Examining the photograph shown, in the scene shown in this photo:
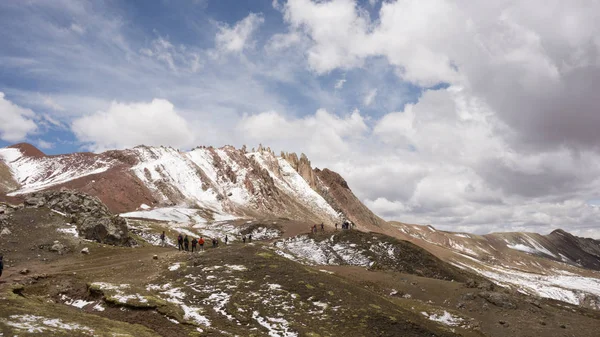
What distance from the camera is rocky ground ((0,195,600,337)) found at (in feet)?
65.9

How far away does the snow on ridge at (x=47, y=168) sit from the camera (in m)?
150

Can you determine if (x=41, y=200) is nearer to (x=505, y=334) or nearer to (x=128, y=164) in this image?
(x=505, y=334)

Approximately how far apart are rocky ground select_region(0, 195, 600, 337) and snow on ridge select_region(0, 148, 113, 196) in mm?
114122

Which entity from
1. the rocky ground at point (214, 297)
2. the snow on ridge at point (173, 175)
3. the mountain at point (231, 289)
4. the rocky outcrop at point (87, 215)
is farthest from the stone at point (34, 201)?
the snow on ridge at point (173, 175)

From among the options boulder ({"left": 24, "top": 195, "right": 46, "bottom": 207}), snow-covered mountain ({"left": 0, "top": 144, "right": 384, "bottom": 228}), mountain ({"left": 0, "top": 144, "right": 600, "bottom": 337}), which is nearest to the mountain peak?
snow-covered mountain ({"left": 0, "top": 144, "right": 384, "bottom": 228})

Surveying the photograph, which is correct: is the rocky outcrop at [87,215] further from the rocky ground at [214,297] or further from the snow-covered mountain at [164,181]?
the snow-covered mountain at [164,181]

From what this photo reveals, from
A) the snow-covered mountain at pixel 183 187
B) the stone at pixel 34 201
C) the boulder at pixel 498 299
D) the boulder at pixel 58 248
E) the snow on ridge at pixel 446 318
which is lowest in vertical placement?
the snow on ridge at pixel 446 318

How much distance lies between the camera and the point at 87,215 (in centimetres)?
5125

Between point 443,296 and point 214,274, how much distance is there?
82.1 ft

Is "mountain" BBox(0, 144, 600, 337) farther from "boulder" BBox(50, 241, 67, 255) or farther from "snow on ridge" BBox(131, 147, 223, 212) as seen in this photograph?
"snow on ridge" BBox(131, 147, 223, 212)

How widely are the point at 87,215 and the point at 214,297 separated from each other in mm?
34736

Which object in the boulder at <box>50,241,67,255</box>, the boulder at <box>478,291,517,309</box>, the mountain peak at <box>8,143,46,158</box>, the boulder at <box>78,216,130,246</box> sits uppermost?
the mountain peak at <box>8,143,46,158</box>

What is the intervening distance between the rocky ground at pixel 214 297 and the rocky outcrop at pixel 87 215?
0.61m

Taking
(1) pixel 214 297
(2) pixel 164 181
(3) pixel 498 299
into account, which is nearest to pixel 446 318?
(3) pixel 498 299
